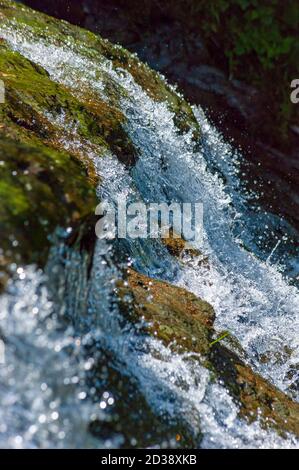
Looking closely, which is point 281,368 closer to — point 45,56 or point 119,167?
point 119,167

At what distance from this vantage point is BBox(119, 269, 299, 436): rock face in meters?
2.72

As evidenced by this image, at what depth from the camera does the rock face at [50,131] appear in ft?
6.55

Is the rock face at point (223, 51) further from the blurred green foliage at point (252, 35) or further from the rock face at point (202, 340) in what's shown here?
the rock face at point (202, 340)

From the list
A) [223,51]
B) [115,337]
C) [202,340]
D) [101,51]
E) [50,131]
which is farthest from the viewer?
[223,51]

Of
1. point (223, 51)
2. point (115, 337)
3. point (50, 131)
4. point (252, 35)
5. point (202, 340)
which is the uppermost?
point (252, 35)

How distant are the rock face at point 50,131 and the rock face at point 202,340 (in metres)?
0.62

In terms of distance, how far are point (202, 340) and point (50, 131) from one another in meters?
1.56

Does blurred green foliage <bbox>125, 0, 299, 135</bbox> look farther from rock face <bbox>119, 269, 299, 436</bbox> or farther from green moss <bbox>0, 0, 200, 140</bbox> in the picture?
rock face <bbox>119, 269, 299, 436</bbox>

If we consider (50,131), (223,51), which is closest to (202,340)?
(50,131)

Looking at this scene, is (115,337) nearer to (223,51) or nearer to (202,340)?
(202,340)

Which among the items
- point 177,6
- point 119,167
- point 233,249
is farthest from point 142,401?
point 177,6

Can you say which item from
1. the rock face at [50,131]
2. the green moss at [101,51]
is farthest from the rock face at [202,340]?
the green moss at [101,51]

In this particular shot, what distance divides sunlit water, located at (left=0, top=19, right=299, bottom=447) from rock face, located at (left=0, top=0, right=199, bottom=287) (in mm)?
66

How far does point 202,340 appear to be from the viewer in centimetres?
290
